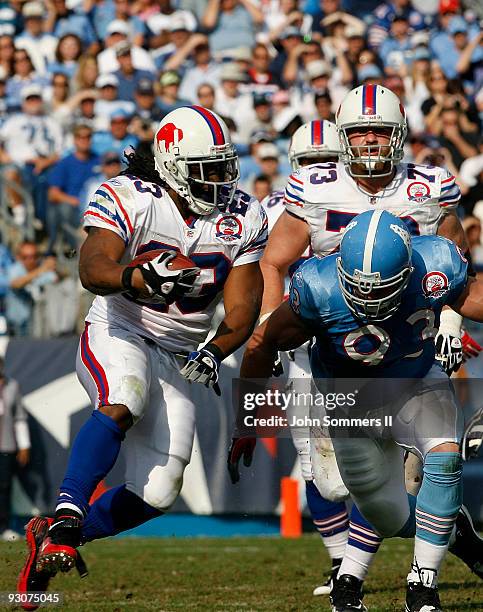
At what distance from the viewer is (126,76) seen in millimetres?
12562

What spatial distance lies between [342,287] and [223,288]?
2.66 ft

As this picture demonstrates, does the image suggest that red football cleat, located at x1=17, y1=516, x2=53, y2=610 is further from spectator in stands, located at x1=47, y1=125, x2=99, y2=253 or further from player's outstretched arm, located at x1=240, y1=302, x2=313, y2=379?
spectator in stands, located at x1=47, y1=125, x2=99, y2=253

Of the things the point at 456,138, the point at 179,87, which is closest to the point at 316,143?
the point at 456,138

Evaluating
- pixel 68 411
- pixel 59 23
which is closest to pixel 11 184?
pixel 68 411

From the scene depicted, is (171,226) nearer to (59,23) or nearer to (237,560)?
(237,560)

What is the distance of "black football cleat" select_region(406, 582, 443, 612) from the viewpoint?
4.63 metres

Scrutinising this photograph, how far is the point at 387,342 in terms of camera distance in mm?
4766

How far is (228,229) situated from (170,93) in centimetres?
727

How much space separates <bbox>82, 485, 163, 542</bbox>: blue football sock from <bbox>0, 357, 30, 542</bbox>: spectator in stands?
4238 millimetres

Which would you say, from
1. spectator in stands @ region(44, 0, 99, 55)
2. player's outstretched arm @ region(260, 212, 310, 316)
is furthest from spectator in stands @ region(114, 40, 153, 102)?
player's outstretched arm @ region(260, 212, 310, 316)

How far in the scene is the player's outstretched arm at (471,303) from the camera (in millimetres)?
4895

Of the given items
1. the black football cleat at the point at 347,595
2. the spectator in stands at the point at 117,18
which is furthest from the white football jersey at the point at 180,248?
the spectator in stands at the point at 117,18

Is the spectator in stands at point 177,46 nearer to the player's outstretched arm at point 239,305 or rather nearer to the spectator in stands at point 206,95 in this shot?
the spectator in stands at point 206,95

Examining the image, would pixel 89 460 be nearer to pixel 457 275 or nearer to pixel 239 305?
pixel 239 305
